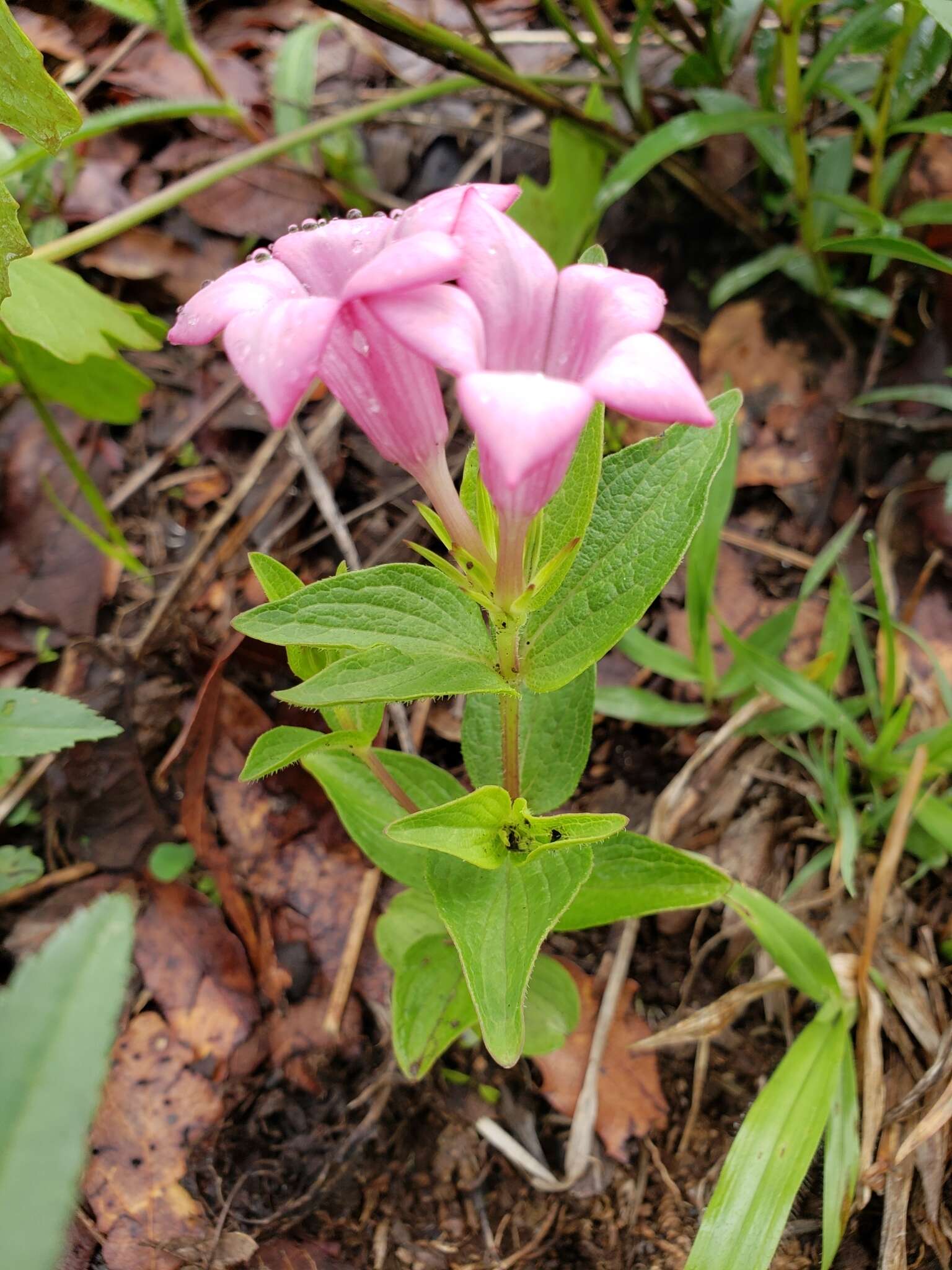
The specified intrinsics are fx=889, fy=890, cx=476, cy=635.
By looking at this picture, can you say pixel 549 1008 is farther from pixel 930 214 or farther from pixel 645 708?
pixel 930 214

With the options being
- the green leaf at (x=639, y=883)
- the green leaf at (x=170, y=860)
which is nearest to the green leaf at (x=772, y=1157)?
the green leaf at (x=639, y=883)

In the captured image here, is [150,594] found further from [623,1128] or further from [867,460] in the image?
[867,460]

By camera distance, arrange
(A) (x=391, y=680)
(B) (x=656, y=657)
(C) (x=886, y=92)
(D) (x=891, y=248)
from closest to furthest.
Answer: (A) (x=391, y=680)
(D) (x=891, y=248)
(C) (x=886, y=92)
(B) (x=656, y=657)

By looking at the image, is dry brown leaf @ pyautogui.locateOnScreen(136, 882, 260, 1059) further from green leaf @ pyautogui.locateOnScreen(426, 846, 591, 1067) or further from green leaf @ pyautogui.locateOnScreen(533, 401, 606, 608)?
green leaf @ pyautogui.locateOnScreen(533, 401, 606, 608)

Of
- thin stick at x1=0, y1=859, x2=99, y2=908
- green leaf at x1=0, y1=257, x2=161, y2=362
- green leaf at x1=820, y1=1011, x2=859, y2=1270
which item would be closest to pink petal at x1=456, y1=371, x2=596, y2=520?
green leaf at x1=0, y1=257, x2=161, y2=362

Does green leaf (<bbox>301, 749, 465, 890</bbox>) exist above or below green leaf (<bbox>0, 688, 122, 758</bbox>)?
below

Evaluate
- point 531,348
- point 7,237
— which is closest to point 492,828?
point 531,348

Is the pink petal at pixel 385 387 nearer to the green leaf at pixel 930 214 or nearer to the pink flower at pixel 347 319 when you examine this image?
the pink flower at pixel 347 319
